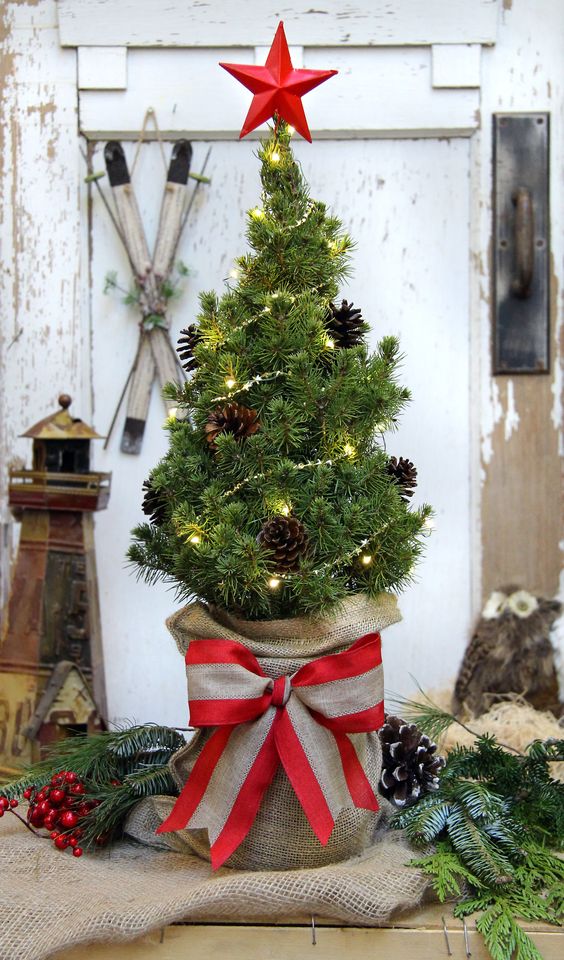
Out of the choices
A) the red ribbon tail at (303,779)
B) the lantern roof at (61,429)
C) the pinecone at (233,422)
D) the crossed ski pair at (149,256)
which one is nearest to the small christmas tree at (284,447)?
the pinecone at (233,422)

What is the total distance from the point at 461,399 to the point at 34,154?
2.88 feet

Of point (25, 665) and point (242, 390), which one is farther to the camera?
point (25, 665)

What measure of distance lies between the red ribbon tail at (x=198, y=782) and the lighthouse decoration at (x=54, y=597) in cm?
58

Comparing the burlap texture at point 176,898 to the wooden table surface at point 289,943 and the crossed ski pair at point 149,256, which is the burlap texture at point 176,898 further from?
the crossed ski pair at point 149,256

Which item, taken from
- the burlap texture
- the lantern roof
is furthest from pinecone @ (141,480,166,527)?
the lantern roof

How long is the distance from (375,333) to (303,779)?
1010mm

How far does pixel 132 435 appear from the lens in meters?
1.64

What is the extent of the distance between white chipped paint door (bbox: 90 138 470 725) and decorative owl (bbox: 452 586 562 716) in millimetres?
40

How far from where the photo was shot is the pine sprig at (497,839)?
2.53 ft

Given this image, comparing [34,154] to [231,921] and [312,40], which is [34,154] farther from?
[231,921]

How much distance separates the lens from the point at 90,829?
91 centimetres

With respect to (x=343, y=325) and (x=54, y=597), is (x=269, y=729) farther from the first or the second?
(x=54, y=597)

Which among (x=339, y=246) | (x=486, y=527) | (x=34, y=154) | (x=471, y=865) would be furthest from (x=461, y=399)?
(x=471, y=865)

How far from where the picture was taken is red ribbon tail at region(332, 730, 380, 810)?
84cm
